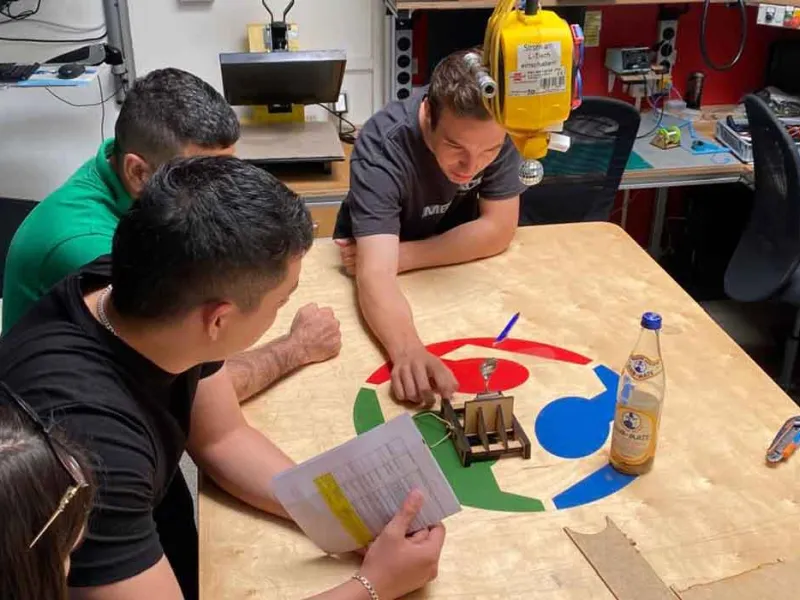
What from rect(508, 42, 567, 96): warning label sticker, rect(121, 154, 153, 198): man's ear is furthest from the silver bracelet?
rect(121, 154, 153, 198): man's ear

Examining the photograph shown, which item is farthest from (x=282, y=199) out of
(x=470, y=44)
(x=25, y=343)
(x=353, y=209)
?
(x=470, y=44)

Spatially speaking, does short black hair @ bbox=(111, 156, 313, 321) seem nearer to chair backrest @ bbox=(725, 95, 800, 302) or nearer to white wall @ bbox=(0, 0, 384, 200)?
chair backrest @ bbox=(725, 95, 800, 302)

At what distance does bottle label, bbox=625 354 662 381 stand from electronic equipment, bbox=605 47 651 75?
7.58 feet

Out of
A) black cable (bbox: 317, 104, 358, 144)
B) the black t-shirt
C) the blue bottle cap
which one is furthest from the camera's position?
black cable (bbox: 317, 104, 358, 144)

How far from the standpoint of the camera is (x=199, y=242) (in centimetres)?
99

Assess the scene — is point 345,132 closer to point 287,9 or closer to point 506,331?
point 287,9

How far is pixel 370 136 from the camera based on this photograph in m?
1.91

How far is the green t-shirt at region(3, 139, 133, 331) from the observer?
1474 mm

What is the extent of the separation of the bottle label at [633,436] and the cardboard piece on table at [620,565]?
0.12m

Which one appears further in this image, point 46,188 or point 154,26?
point 46,188

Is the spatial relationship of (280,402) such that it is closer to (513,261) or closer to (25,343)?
(25,343)

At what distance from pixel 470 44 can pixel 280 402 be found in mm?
2082

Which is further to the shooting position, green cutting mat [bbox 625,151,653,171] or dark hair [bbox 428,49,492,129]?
green cutting mat [bbox 625,151,653,171]

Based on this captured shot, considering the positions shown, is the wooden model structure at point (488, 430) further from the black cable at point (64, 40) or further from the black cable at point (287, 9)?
the black cable at point (64, 40)
